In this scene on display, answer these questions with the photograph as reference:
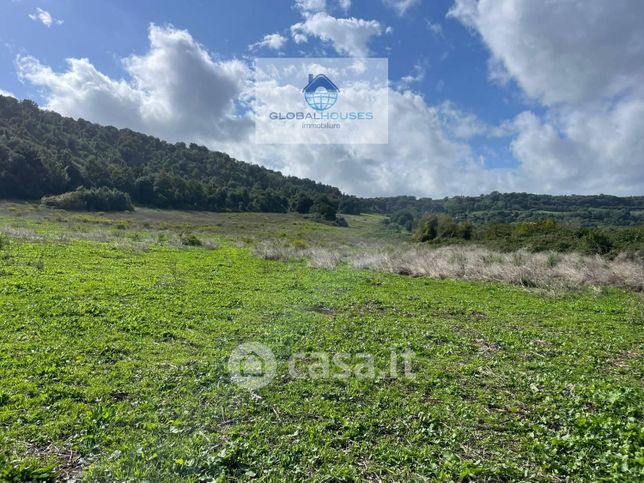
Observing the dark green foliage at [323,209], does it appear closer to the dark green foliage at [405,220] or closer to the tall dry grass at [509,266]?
the dark green foliage at [405,220]

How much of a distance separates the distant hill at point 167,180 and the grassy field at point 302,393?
4460cm

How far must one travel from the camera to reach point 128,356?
Result: 5500 millimetres

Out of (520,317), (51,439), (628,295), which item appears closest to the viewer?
(51,439)

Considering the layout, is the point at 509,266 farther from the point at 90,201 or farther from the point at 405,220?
the point at 90,201

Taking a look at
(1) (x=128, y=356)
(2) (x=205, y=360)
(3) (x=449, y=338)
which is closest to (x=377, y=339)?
(3) (x=449, y=338)

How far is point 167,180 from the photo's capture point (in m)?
73.4

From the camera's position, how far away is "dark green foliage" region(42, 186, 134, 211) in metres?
50.1

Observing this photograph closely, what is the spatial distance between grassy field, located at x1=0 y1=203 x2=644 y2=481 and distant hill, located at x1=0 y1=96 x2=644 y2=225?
1756 inches

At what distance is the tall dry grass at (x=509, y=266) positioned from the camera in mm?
13789

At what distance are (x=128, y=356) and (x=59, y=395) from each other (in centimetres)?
129

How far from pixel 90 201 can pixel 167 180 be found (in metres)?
21.7

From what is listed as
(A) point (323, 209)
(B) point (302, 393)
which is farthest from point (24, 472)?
(A) point (323, 209)

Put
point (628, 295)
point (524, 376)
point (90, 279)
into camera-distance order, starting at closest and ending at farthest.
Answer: point (524, 376), point (90, 279), point (628, 295)

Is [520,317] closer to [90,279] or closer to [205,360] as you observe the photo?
[205,360]
